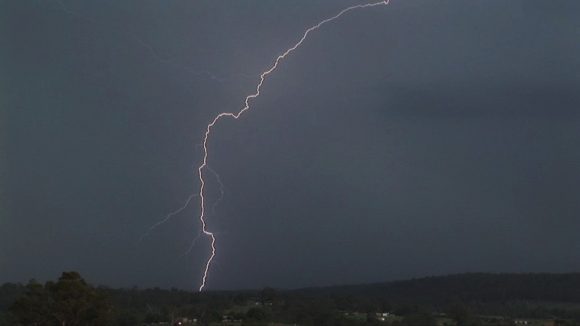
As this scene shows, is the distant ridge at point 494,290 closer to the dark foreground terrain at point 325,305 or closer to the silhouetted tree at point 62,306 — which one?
the dark foreground terrain at point 325,305

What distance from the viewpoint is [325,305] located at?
5453 centimetres

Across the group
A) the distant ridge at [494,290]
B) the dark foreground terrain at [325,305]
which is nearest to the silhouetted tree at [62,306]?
the dark foreground terrain at [325,305]

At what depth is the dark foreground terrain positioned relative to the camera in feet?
134

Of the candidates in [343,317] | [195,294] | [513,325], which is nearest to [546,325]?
[513,325]

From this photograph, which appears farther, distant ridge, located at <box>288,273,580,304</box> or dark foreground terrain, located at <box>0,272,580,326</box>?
distant ridge, located at <box>288,273,580,304</box>

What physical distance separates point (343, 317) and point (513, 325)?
8061 millimetres

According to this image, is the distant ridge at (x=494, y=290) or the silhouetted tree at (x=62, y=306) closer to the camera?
the silhouetted tree at (x=62, y=306)

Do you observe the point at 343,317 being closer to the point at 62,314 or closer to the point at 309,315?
the point at 309,315

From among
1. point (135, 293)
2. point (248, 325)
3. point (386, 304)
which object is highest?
point (135, 293)

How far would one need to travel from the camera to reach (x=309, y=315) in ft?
159

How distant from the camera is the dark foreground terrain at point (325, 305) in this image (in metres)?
40.8

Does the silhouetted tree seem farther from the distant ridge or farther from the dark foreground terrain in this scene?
the distant ridge

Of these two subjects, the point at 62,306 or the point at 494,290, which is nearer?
the point at 62,306

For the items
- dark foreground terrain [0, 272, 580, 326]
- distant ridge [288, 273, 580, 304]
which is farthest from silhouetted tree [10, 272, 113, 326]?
distant ridge [288, 273, 580, 304]
